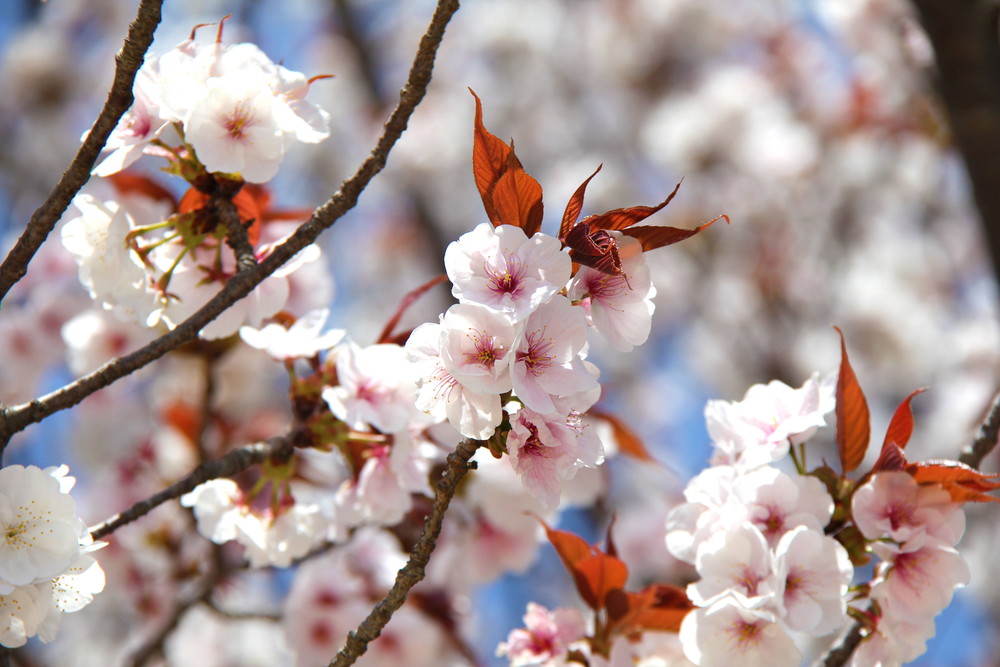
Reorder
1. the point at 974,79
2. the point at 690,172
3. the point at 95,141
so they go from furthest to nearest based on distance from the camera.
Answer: the point at 690,172 < the point at 974,79 < the point at 95,141

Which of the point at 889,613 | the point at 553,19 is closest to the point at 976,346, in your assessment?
the point at 553,19

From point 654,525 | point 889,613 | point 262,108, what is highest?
point 262,108

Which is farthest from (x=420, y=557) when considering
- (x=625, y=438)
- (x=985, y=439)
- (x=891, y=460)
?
(x=985, y=439)

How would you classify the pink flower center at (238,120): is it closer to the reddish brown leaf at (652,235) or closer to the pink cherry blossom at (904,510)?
the reddish brown leaf at (652,235)

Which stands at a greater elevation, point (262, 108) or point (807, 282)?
point (262, 108)

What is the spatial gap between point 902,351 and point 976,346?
15.0 inches

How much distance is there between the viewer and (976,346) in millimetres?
3824

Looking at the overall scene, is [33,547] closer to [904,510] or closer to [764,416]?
[764,416]

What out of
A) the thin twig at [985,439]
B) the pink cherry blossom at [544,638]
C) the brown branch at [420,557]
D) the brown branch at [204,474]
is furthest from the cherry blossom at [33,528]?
the thin twig at [985,439]

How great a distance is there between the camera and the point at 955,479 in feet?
3.27

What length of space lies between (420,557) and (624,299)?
12.8 inches

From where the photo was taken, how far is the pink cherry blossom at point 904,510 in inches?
39.2

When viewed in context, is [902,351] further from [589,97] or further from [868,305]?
[589,97]

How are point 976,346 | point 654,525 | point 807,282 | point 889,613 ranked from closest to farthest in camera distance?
point 889,613 < point 654,525 < point 976,346 < point 807,282
